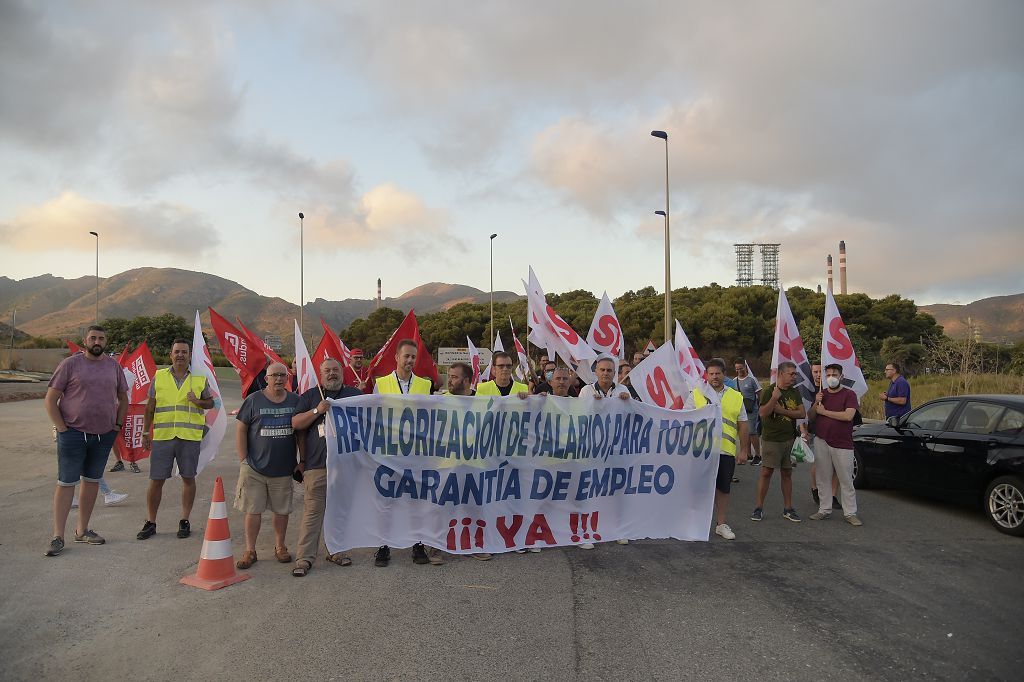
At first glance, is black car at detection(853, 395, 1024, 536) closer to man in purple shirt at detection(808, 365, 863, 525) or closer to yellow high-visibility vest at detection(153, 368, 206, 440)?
man in purple shirt at detection(808, 365, 863, 525)

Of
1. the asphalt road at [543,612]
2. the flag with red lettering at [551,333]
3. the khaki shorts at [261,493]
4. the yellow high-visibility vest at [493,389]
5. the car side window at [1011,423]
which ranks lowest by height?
the asphalt road at [543,612]

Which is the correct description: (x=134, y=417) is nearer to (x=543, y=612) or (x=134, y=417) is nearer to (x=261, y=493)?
(x=261, y=493)

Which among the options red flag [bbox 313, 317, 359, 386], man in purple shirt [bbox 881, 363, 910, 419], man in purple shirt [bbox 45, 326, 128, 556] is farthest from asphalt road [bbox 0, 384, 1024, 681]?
man in purple shirt [bbox 881, 363, 910, 419]

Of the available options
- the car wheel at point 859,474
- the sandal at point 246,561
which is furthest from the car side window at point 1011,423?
the sandal at point 246,561

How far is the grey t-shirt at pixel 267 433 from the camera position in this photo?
5.43 m

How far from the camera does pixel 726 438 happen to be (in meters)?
6.79

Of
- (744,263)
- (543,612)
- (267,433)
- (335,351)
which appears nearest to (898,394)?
(543,612)

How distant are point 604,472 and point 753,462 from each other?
5974 mm

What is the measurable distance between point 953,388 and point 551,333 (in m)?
18.8

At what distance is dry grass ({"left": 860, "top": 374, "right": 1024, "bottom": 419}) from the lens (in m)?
19.7

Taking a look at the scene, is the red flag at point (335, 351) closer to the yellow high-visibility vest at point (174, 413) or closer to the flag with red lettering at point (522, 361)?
the yellow high-visibility vest at point (174, 413)

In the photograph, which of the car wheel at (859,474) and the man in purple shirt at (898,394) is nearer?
the car wheel at (859,474)

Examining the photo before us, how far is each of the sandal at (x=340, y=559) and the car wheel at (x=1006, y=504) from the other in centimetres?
663

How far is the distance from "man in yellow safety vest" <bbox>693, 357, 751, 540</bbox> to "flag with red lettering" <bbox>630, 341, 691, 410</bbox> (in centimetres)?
28
